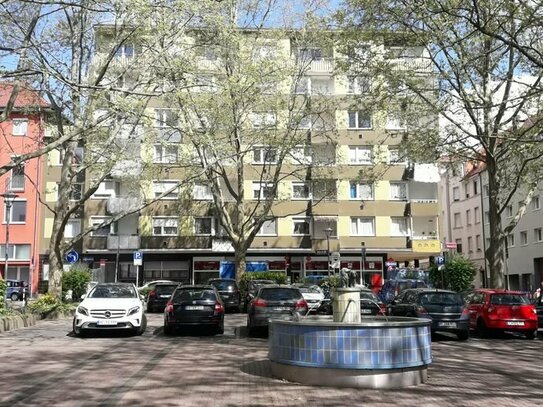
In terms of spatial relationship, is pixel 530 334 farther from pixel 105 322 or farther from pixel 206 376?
pixel 105 322

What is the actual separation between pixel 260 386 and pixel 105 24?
18103mm

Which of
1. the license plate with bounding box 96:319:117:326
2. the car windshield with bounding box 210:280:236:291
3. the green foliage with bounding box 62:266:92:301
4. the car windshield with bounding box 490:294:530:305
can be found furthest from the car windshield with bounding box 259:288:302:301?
the green foliage with bounding box 62:266:92:301

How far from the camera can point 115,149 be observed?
26578 millimetres

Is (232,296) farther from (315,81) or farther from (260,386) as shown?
(315,81)

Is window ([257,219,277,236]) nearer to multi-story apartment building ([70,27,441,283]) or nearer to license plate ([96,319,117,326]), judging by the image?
multi-story apartment building ([70,27,441,283])

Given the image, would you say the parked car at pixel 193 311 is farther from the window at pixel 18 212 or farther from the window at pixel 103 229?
the window at pixel 18 212

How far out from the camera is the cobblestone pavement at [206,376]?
8.62 meters

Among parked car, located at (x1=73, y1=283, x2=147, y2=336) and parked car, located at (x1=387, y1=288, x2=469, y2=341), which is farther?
parked car, located at (x1=387, y1=288, x2=469, y2=341)

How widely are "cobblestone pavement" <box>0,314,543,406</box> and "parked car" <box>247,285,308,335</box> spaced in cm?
142

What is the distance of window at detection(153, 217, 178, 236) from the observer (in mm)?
47000

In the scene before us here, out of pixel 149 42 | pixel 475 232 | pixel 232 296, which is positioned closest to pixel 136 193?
pixel 232 296

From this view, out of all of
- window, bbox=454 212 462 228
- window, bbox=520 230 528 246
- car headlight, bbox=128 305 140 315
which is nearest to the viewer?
car headlight, bbox=128 305 140 315

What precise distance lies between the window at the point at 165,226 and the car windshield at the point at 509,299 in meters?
31.4

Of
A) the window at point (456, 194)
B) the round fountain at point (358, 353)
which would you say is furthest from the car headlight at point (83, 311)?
the window at point (456, 194)
